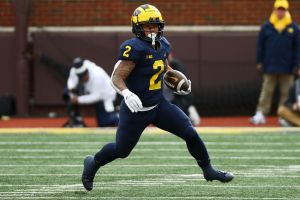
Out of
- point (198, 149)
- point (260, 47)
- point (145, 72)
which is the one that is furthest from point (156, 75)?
point (260, 47)

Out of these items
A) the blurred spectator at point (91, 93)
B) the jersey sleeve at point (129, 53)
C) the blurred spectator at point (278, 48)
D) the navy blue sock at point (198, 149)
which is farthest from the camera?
the blurred spectator at point (278, 48)

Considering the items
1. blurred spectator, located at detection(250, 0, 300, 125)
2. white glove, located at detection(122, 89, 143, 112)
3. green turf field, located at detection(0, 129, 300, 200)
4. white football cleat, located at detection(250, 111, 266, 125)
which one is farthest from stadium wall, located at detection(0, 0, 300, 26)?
white glove, located at detection(122, 89, 143, 112)

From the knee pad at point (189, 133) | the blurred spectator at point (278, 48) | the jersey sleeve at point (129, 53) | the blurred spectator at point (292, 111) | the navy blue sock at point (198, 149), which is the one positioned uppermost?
the jersey sleeve at point (129, 53)

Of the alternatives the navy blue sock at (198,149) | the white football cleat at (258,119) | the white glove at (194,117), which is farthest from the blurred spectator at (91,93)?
the navy blue sock at (198,149)

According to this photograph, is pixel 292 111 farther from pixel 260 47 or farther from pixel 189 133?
pixel 189 133

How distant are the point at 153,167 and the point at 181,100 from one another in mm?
5828

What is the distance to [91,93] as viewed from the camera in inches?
637

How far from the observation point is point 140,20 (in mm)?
8906

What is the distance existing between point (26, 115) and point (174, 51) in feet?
9.25

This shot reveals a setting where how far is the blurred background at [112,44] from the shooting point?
59.4ft

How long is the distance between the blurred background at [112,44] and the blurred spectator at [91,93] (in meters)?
2.00

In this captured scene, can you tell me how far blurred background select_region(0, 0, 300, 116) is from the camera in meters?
18.1

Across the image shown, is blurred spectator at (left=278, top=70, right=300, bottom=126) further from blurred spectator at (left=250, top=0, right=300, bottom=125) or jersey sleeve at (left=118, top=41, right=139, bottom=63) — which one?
jersey sleeve at (left=118, top=41, right=139, bottom=63)

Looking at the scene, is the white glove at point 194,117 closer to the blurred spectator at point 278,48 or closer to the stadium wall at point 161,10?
the blurred spectator at point 278,48
